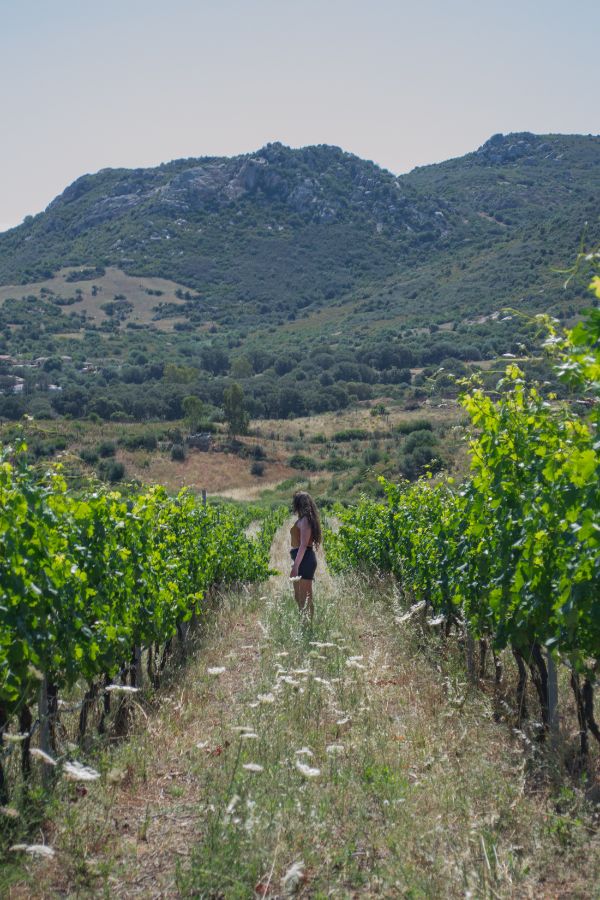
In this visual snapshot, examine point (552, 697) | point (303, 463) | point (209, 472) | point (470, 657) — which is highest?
point (552, 697)

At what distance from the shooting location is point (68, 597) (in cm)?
432

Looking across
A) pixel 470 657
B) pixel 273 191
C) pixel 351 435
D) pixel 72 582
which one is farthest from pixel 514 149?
pixel 72 582

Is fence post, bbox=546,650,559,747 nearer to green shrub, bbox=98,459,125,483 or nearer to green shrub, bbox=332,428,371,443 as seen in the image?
green shrub, bbox=98,459,125,483

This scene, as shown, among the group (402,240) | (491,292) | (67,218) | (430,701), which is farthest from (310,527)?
(67,218)

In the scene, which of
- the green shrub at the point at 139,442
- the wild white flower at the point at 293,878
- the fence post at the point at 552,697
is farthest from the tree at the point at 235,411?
the wild white flower at the point at 293,878

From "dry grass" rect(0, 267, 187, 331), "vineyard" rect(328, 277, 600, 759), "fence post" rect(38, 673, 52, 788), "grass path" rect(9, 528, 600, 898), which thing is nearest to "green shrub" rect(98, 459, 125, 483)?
"vineyard" rect(328, 277, 600, 759)

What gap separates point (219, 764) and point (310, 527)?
4.17 m

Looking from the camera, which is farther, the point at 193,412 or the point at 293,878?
the point at 193,412

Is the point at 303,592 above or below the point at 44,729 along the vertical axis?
below

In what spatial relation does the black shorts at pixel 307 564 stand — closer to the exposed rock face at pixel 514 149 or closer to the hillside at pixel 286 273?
the hillside at pixel 286 273

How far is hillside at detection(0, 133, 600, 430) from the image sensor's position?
61.4 m

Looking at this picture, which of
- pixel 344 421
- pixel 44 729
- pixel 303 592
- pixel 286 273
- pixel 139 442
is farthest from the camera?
pixel 286 273

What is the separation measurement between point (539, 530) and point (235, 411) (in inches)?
1777

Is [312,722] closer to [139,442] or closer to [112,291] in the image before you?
[139,442]
